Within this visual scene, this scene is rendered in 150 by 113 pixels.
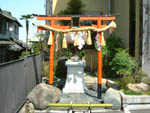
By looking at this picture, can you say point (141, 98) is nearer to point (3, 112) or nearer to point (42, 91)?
point (42, 91)

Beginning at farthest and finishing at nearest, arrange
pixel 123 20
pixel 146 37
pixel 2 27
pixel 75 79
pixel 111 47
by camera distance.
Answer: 1. pixel 2 27
2. pixel 123 20
3. pixel 111 47
4. pixel 146 37
5. pixel 75 79

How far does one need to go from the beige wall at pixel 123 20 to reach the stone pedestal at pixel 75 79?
3.83 m

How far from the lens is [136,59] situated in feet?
26.5

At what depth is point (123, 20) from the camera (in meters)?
10.0

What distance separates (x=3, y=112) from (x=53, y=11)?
30.2ft

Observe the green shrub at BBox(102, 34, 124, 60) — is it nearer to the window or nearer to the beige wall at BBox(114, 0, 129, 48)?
the beige wall at BBox(114, 0, 129, 48)

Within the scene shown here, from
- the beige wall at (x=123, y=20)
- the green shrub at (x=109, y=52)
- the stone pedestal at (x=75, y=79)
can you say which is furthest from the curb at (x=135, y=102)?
the beige wall at (x=123, y=20)

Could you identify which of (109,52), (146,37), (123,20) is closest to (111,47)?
(109,52)

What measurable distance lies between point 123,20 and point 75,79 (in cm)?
524

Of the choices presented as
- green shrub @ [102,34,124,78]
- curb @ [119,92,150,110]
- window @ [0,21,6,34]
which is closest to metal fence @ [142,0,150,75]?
green shrub @ [102,34,124,78]

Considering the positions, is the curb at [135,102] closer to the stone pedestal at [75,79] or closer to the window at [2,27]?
the stone pedestal at [75,79]

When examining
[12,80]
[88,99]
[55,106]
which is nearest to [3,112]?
→ [12,80]

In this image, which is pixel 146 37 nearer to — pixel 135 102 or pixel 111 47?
pixel 111 47

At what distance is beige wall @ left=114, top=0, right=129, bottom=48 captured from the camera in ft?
31.0
